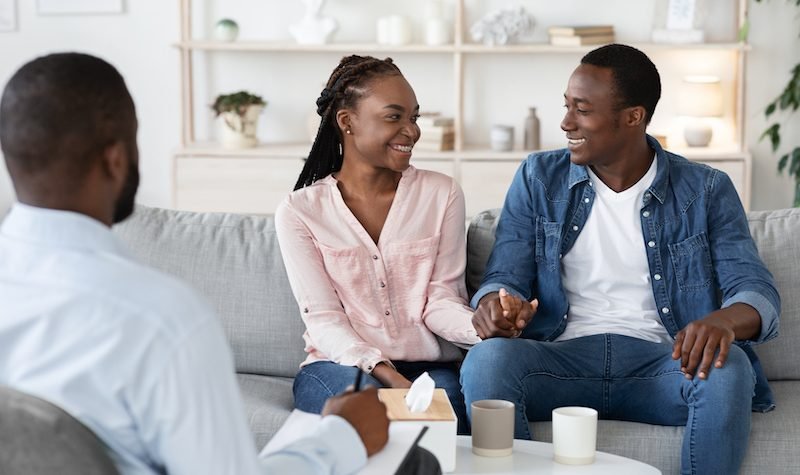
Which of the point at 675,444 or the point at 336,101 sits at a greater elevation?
the point at 336,101

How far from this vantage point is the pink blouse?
239 centimetres

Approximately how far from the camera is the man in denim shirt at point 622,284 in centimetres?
217

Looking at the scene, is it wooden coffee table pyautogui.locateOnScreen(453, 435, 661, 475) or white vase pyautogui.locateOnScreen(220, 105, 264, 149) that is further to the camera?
white vase pyautogui.locateOnScreen(220, 105, 264, 149)

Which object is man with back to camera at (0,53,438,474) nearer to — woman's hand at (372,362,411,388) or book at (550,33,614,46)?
woman's hand at (372,362,411,388)

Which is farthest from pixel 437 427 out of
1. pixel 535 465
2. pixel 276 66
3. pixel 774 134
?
pixel 276 66

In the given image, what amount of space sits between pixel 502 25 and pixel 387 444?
12.0 ft

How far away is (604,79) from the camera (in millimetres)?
2523

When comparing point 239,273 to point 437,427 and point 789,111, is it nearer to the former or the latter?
point 437,427

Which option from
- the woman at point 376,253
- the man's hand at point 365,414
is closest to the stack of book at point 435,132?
the woman at point 376,253

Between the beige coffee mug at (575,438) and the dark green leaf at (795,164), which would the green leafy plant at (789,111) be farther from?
the beige coffee mug at (575,438)

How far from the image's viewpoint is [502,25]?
4875 millimetres

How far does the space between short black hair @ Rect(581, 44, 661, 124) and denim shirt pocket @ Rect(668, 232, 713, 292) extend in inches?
13.3

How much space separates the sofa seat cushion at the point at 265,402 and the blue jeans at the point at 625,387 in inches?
15.7

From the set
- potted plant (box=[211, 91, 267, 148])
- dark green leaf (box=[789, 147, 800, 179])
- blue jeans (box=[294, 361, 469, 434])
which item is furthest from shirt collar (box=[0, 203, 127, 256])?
dark green leaf (box=[789, 147, 800, 179])
